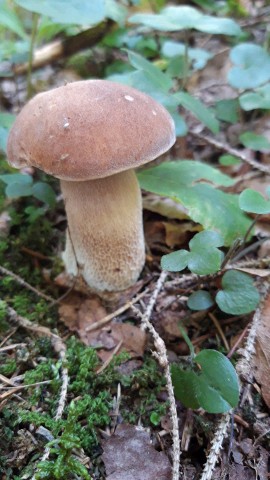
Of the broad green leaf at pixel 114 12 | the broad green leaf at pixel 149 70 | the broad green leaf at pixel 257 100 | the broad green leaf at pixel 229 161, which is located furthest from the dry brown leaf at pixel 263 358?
the broad green leaf at pixel 114 12

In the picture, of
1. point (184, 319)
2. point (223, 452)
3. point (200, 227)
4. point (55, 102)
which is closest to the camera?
point (223, 452)

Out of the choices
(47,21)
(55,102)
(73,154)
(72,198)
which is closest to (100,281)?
(72,198)

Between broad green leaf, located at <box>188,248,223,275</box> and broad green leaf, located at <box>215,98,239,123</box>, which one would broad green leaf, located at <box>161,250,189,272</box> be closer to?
broad green leaf, located at <box>188,248,223,275</box>

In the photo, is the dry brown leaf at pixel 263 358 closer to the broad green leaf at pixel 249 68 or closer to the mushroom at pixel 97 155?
the mushroom at pixel 97 155

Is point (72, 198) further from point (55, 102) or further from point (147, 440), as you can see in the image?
point (147, 440)

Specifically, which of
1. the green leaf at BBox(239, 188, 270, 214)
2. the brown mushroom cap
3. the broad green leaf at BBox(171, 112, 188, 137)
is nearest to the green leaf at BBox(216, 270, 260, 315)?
the green leaf at BBox(239, 188, 270, 214)

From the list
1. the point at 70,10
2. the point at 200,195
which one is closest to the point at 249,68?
the point at 200,195
